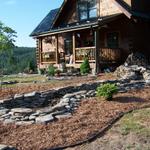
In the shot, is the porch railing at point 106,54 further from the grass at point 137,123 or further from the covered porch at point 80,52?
the grass at point 137,123

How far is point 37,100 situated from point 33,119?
2.47m

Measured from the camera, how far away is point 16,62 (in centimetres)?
3216

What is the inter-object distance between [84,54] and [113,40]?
2.87 metres

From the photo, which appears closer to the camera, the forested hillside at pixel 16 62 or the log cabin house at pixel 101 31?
the log cabin house at pixel 101 31

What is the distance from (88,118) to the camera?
10164 millimetres

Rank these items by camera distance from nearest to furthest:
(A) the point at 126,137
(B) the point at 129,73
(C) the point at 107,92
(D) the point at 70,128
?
(A) the point at 126,137
(D) the point at 70,128
(C) the point at 107,92
(B) the point at 129,73

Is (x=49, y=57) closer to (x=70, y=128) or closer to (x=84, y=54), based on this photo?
(x=84, y=54)

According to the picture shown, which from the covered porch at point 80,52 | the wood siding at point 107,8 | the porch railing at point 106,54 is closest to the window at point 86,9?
the wood siding at point 107,8

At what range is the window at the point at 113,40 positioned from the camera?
1032 inches

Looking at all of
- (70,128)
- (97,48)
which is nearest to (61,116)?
(70,128)

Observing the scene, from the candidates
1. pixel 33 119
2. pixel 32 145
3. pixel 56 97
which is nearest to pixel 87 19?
pixel 56 97

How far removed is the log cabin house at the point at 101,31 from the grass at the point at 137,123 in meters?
12.9

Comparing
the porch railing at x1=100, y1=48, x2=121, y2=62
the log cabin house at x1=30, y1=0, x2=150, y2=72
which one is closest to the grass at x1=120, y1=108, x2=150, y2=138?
the log cabin house at x1=30, y1=0, x2=150, y2=72

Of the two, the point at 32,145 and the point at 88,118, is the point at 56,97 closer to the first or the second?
the point at 88,118
